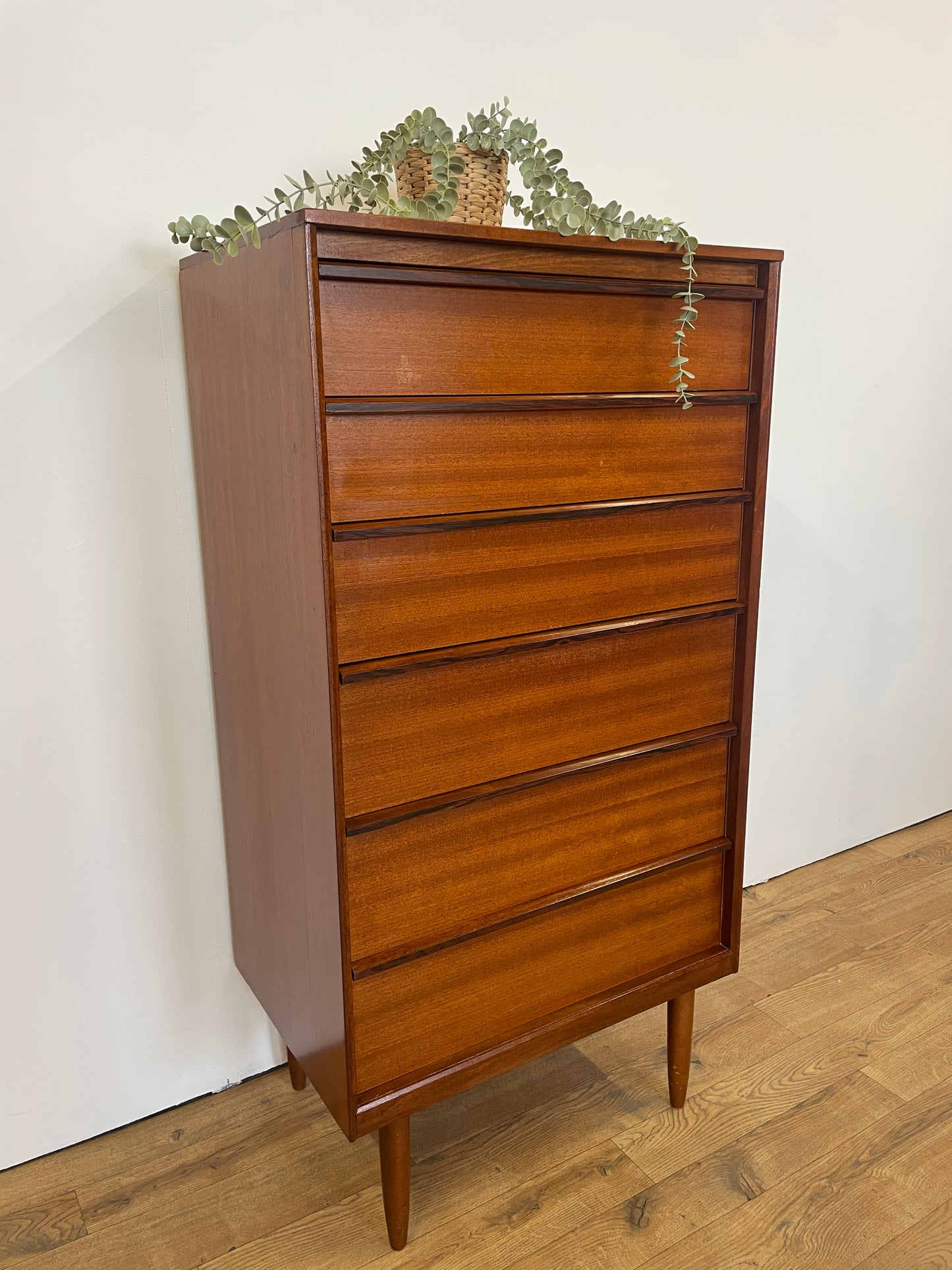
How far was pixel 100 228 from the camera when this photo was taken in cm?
138

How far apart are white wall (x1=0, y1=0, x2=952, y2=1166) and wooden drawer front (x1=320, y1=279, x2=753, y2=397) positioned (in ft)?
1.70

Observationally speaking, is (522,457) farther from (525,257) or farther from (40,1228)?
(40,1228)

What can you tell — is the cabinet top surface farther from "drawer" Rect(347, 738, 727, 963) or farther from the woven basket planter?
"drawer" Rect(347, 738, 727, 963)

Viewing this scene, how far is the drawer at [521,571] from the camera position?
1.14 meters

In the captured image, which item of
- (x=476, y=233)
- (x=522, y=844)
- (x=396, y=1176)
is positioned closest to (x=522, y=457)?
(x=476, y=233)

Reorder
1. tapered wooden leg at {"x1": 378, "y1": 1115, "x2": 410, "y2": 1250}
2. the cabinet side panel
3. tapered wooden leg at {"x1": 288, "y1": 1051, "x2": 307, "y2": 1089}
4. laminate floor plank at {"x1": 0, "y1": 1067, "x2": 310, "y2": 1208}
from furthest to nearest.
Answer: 1. tapered wooden leg at {"x1": 288, "y1": 1051, "x2": 307, "y2": 1089}
2. laminate floor plank at {"x1": 0, "y1": 1067, "x2": 310, "y2": 1208}
3. tapered wooden leg at {"x1": 378, "y1": 1115, "x2": 410, "y2": 1250}
4. the cabinet side panel

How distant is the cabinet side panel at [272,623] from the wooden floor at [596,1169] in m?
0.27

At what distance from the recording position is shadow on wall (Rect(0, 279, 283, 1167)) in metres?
1.42

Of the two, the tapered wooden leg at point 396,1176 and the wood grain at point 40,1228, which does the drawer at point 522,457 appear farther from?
the wood grain at point 40,1228

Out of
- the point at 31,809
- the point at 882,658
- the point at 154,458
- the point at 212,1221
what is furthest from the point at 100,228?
the point at 882,658

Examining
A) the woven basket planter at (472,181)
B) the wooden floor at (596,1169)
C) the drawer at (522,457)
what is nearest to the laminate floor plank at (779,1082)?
the wooden floor at (596,1169)

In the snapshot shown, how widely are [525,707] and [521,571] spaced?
7.3 inches

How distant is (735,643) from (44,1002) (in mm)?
1238

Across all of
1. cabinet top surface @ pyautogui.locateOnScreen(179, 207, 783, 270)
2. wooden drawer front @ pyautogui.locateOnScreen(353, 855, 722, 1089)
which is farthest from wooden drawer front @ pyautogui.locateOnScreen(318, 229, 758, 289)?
wooden drawer front @ pyautogui.locateOnScreen(353, 855, 722, 1089)
